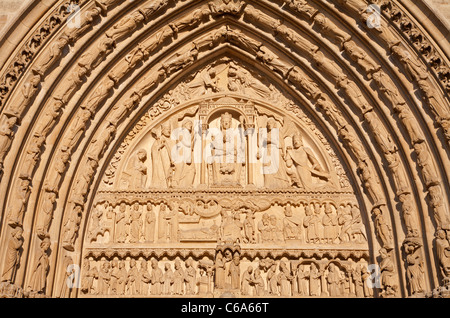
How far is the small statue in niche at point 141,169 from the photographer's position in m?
9.37

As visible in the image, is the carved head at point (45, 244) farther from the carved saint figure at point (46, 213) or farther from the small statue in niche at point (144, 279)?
the small statue in niche at point (144, 279)

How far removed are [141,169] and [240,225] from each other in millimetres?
1786

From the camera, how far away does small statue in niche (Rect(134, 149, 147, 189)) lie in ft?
30.7

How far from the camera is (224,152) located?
9664 millimetres

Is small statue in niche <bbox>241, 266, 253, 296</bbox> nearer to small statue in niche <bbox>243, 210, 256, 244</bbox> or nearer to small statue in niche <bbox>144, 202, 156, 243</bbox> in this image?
small statue in niche <bbox>243, 210, 256, 244</bbox>

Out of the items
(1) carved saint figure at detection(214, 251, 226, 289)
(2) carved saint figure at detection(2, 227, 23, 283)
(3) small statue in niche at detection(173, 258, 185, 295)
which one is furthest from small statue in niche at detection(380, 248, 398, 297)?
(2) carved saint figure at detection(2, 227, 23, 283)

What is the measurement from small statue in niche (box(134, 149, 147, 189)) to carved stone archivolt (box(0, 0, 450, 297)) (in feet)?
0.08

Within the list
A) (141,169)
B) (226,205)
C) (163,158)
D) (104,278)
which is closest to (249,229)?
(226,205)

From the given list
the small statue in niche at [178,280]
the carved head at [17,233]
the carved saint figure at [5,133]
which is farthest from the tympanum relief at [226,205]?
the carved saint figure at [5,133]

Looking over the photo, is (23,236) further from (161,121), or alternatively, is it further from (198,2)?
(198,2)

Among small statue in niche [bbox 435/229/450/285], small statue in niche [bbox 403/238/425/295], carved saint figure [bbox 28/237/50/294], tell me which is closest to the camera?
small statue in niche [bbox 435/229/450/285]

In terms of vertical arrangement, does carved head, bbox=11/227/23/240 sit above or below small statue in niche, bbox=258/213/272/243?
below

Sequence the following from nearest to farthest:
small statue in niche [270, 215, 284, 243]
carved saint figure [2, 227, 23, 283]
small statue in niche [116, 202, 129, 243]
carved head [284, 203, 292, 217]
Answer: carved saint figure [2, 227, 23, 283]
small statue in niche [116, 202, 129, 243]
small statue in niche [270, 215, 284, 243]
carved head [284, 203, 292, 217]

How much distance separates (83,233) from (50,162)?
1.14 m
